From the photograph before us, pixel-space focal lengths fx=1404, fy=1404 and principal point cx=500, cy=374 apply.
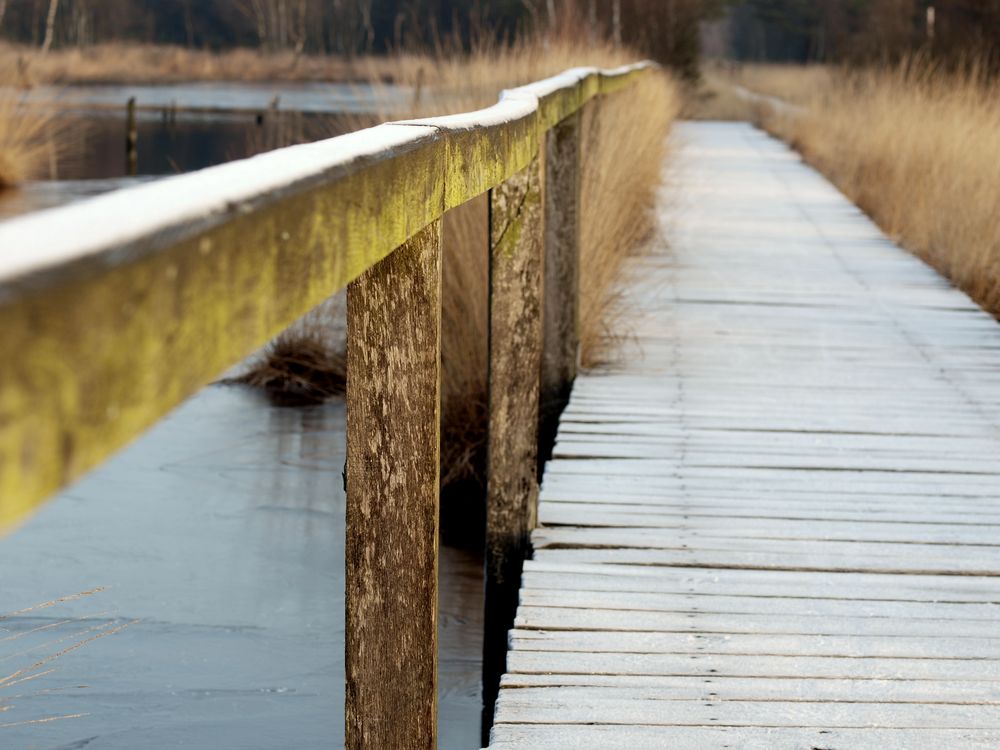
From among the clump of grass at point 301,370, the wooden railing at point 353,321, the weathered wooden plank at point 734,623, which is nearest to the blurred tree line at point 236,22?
the clump of grass at point 301,370

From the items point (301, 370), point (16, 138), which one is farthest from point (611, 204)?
point (16, 138)

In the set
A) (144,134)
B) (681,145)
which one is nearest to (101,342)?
(681,145)

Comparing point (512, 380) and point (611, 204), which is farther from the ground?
point (611, 204)

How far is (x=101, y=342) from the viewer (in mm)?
655

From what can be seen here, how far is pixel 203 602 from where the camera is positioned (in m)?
4.09

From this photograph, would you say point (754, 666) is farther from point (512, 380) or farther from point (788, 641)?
point (512, 380)

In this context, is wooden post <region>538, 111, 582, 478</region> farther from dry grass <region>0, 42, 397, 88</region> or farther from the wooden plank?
dry grass <region>0, 42, 397, 88</region>

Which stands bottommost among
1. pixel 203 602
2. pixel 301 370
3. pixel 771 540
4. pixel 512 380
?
pixel 203 602

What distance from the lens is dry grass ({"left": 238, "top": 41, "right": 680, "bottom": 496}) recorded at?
4.47 m

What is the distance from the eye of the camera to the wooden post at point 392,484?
155cm

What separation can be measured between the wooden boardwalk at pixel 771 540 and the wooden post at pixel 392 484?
47 cm

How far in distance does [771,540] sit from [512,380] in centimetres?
66

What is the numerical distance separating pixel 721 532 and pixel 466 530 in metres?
1.75

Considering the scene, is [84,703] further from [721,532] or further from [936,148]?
[936,148]
